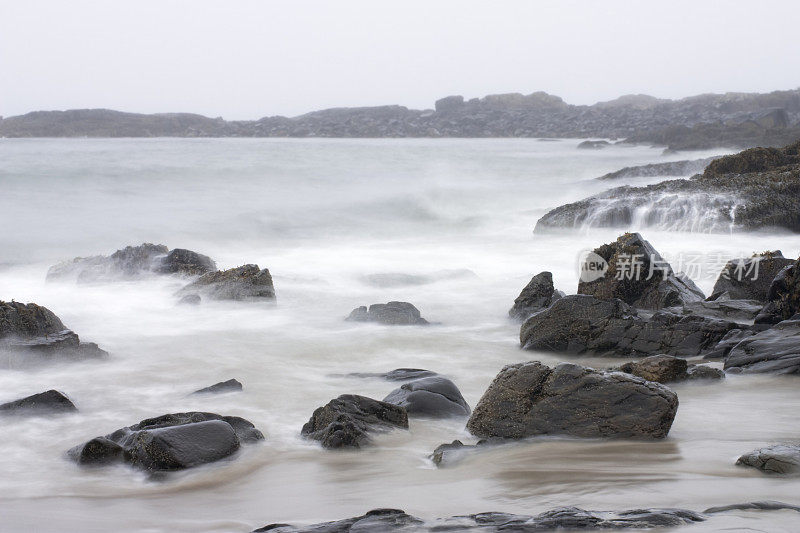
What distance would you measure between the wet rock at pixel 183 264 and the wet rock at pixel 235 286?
0.92 meters

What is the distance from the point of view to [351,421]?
4.52 meters

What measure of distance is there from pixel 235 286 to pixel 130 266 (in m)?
2.10

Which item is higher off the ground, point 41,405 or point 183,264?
point 183,264

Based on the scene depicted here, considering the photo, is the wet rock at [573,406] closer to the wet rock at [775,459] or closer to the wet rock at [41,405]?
the wet rock at [775,459]

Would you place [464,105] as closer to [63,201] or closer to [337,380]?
[63,201]

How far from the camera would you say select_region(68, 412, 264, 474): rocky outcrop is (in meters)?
4.14

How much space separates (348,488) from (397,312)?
4195mm

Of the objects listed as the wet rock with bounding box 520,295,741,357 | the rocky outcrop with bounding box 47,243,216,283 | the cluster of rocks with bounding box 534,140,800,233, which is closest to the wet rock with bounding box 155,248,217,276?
the rocky outcrop with bounding box 47,243,216,283

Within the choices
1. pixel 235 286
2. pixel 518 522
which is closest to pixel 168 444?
pixel 518 522

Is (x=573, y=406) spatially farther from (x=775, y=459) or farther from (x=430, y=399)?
(x=775, y=459)

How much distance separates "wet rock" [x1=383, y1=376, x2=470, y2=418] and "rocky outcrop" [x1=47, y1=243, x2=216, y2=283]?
18.9ft

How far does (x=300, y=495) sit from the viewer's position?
383 cm

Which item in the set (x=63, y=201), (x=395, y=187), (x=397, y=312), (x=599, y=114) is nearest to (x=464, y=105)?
(x=599, y=114)

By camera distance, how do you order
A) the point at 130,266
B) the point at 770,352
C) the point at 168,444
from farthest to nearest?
the point at 130,266
the point at 770,352
the point at 168,444
